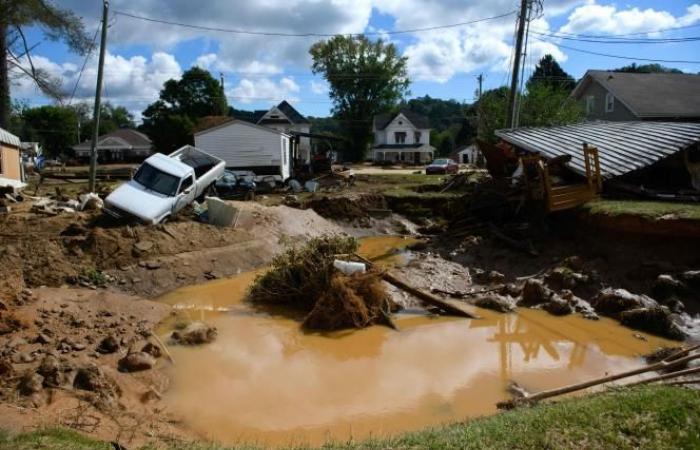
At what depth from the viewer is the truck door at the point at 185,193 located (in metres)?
15.9

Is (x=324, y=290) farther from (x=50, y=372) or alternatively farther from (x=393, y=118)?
(x=393, y=118)

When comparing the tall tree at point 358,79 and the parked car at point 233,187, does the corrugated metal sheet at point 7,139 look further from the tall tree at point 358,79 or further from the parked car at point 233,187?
the tall tree at point 358,79

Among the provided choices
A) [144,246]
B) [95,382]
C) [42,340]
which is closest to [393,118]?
[144,246]

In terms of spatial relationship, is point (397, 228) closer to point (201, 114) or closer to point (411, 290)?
point (411, 290)

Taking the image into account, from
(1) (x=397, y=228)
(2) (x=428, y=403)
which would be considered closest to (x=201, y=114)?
(1) (x=397, y=228)

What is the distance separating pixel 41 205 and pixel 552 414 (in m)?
16.4

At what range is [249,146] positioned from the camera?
30297mm

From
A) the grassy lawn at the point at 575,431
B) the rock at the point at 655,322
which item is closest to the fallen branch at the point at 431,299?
the rock at the point at 655,322

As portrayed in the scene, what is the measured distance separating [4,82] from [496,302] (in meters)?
24.2

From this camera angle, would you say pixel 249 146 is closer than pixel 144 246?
No

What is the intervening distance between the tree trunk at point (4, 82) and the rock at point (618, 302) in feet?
81.9

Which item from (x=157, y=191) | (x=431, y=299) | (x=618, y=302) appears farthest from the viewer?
(x=157, y=191)

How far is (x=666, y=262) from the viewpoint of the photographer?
11.6 m

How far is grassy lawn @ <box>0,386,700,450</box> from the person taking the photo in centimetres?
450
